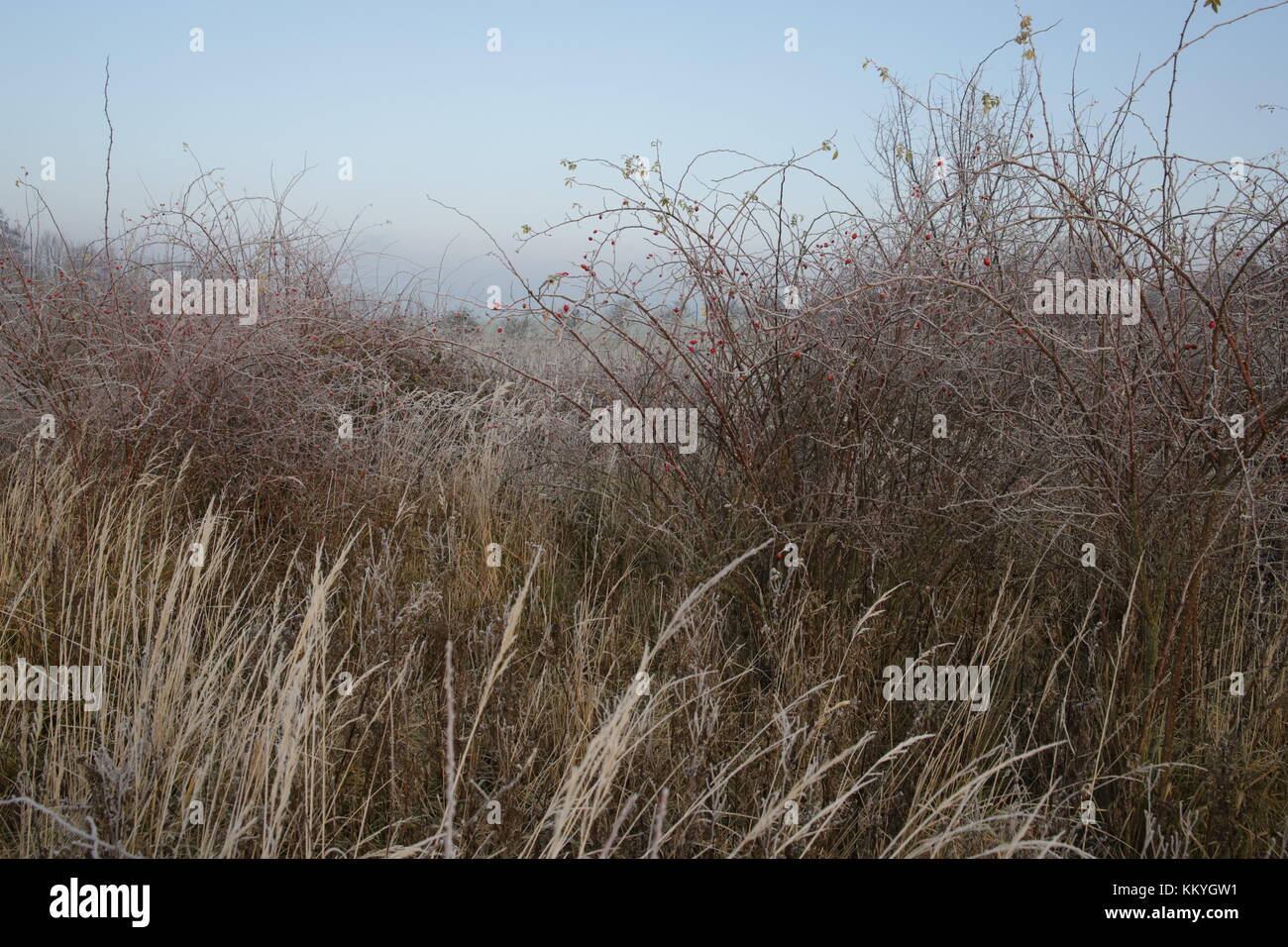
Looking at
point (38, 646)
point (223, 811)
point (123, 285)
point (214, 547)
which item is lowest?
point (223, 811)

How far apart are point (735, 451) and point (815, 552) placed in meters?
0.48

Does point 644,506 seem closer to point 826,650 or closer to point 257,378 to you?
point 826,650

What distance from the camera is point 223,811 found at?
2086 mm

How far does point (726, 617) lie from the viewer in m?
3.28

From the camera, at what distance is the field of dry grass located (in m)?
2.14

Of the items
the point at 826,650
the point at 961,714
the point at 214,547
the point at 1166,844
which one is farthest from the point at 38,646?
the point at 1166,844

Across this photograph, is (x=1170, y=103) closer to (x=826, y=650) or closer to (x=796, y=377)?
(x=796, y=377)

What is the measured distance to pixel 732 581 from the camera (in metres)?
3.33

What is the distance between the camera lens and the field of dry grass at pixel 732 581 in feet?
7.02

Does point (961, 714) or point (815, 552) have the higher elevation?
point (815, 552)
